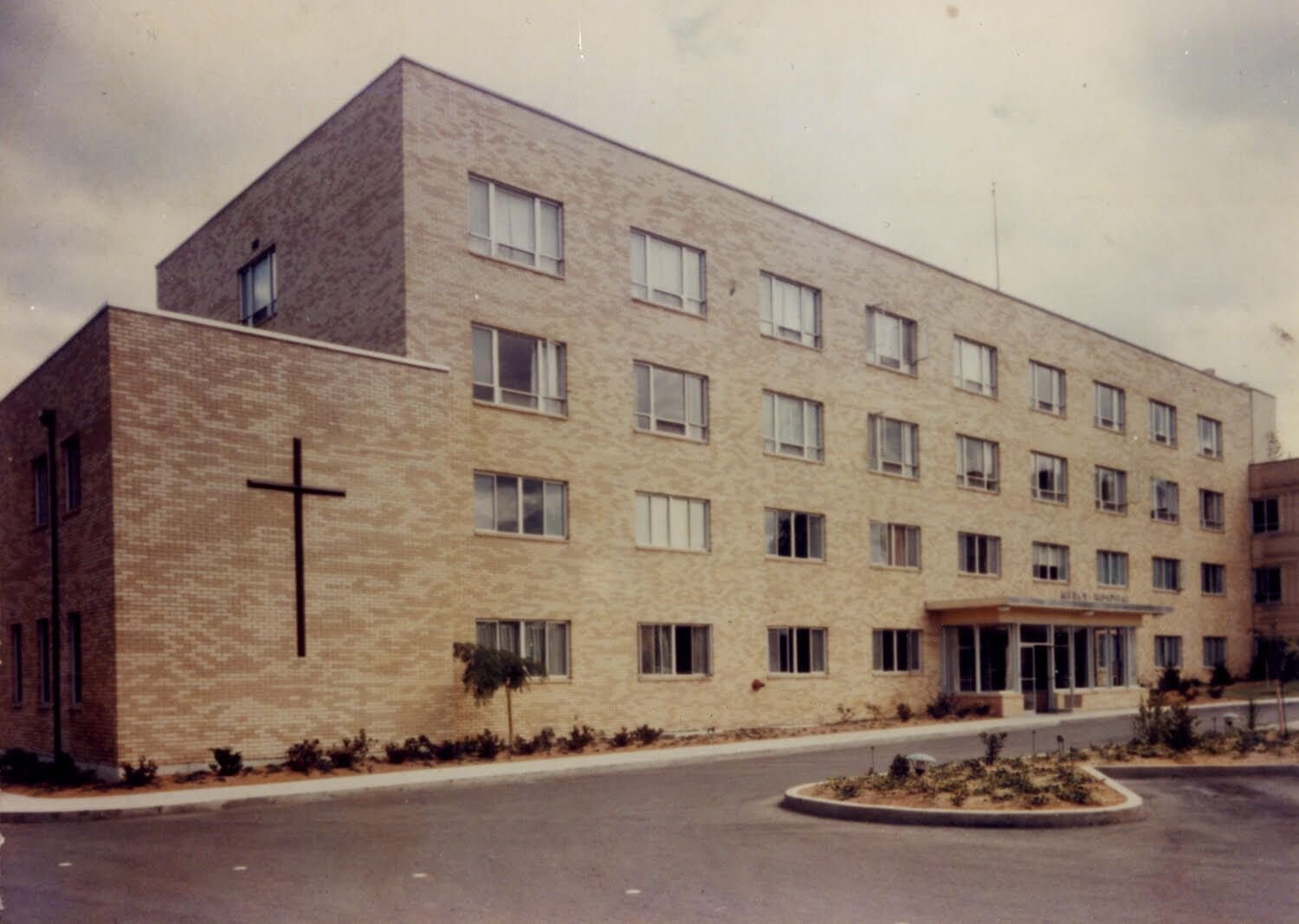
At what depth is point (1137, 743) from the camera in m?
18.7

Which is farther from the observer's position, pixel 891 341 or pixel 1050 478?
pixel 1050 478

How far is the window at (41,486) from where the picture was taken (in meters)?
23.0

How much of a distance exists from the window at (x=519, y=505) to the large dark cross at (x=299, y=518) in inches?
179

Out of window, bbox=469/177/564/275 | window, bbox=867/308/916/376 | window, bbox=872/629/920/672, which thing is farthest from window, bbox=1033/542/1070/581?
window, bbox=469/177/564/275

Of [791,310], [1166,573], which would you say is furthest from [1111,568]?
[791,310]

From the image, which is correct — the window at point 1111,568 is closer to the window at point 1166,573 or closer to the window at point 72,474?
the window at point 1166,573

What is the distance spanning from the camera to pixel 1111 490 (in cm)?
4544

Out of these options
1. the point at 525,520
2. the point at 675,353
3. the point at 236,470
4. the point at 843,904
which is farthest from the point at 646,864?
the point at 675,353

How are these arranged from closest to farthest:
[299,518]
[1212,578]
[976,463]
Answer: [299,518], [976,463], [1212,578]

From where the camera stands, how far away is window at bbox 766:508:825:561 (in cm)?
3188

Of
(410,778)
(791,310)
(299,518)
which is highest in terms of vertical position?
(791,310)

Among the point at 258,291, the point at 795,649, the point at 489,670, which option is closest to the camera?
the point at 489,670

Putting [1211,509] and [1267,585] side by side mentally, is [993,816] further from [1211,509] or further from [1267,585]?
[1267,585]

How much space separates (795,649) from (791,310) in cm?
904
